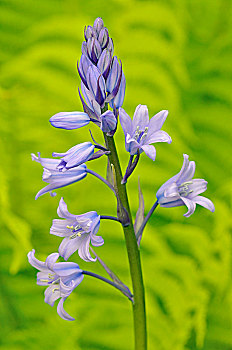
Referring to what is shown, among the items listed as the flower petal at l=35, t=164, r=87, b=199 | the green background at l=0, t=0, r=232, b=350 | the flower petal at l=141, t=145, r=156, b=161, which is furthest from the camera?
the green background at l=0, t=0, r=232, b=350

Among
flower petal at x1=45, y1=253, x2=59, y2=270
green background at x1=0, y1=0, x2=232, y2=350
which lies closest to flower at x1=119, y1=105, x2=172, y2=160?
flower petal at x1=45, y1=253, x2=59, y2=270

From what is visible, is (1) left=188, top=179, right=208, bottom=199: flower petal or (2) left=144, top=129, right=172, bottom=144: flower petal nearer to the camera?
(2) left=144, top=129, right=172, bottom=144: flower petal

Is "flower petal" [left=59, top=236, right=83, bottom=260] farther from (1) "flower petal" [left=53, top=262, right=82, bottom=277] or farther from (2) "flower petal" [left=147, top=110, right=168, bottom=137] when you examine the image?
(2) "flower petal" [left=147, top=110, right=168, bottom=137]

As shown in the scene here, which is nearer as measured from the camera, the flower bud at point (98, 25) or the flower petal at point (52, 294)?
A: the flower bud at point (98, 25)

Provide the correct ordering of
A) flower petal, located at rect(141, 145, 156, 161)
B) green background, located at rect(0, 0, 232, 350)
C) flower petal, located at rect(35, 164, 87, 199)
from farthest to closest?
green background, located at rect(0, 0, 232, 350)
flower petal, located at rect(35, 164, 87, 199)
flower petal, located at rect(141, 145, 156, 161)

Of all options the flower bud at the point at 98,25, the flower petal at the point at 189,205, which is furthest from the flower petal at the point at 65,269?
the flower bud at the point at 98,25

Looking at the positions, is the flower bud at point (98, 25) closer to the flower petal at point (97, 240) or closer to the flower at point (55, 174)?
the flower at point (55, 174)

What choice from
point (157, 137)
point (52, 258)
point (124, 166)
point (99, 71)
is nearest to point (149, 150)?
point (157, 137)
